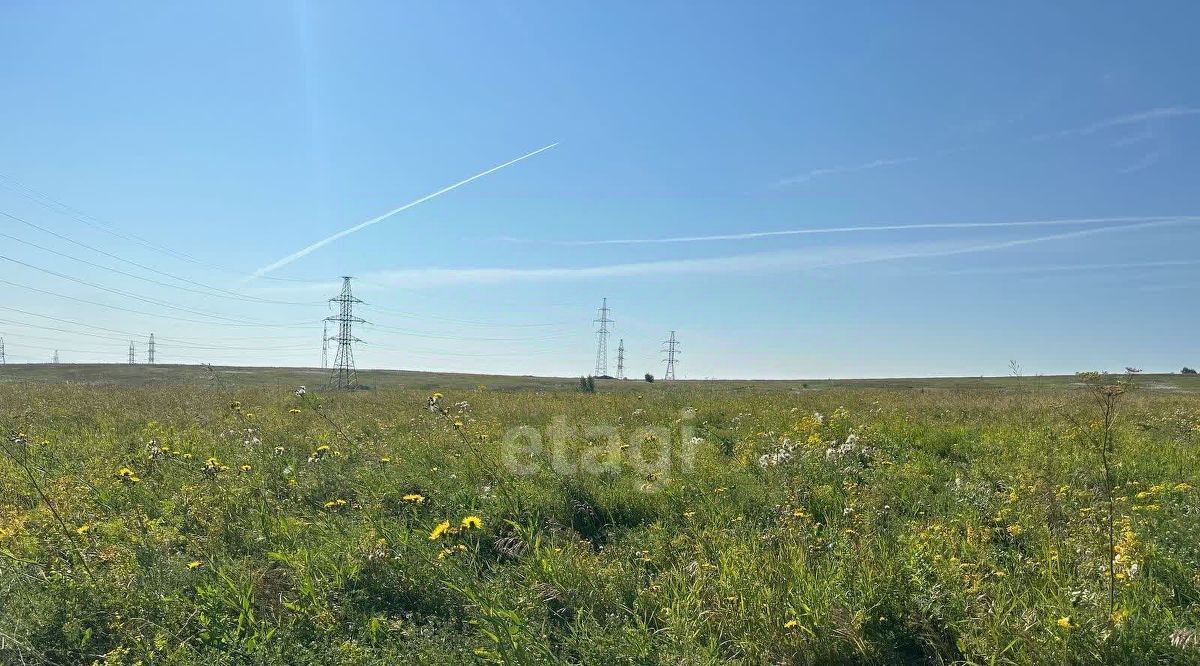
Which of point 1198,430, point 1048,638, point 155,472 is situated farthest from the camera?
point 1198,430

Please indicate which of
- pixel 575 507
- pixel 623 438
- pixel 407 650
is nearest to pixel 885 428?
pixel 623 438

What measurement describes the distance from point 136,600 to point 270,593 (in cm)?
67

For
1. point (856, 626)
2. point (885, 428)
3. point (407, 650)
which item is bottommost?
point (407, 650)

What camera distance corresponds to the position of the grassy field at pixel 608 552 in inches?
122

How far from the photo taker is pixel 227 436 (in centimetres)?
790

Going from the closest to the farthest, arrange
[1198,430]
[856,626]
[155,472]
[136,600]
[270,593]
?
[856,626] → [136,600] → [270,593] → [155,472] → [1198,430]

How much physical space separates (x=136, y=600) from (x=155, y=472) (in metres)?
3.13

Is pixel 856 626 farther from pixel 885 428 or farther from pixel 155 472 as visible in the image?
pixel 155 472

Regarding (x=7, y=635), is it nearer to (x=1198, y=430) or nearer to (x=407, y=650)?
(x=407, y=650)

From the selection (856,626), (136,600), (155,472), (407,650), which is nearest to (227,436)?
A: (155,472)

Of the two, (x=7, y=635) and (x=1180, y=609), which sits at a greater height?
(x=1180, y=609)

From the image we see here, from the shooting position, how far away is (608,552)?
4277mm

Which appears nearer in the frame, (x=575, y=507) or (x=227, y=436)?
(x=575, y=507)

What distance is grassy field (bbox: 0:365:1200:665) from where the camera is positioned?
310cm
